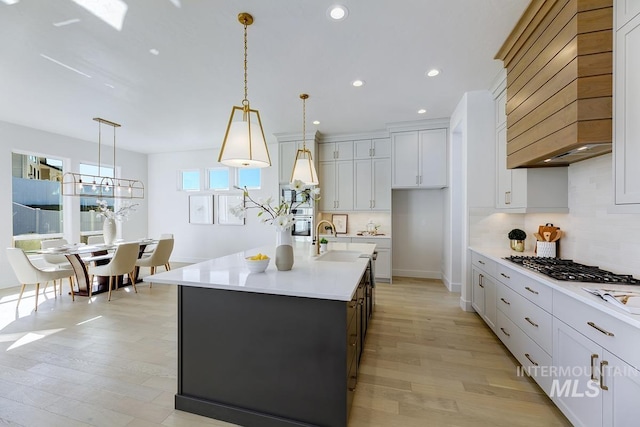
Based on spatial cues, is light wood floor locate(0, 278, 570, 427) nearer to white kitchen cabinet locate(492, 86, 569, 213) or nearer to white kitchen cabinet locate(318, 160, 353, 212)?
white kitchen cabinet locate(492, 86, 569, 213)

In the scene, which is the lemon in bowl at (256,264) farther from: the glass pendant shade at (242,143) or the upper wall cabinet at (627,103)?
the upper wall cabinet at (627,103)

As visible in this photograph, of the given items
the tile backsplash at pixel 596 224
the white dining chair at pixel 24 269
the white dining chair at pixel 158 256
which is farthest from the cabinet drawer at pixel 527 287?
the white dining chair at pixel 24 269

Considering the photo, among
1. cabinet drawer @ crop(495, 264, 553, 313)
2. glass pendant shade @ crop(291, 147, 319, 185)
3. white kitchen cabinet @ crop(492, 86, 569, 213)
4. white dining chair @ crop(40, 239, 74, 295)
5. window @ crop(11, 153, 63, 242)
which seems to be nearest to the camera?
cabinet drawer @ crop(495, 264, 553, 313)

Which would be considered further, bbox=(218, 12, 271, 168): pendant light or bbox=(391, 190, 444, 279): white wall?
bbox=(391, 190, 444, 279): white wall

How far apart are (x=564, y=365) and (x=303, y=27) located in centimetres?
311

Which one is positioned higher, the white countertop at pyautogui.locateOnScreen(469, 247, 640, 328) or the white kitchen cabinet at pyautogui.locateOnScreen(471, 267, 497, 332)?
the white countertop at pyautogui.locateOnScreen(469, 247, 640, 328)

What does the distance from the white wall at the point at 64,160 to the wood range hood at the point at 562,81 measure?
7.53 meters

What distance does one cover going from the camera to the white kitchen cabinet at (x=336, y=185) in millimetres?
5297

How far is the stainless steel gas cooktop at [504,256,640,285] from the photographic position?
1692 millimetres

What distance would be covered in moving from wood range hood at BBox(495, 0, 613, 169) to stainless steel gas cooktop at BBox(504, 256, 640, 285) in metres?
0.88

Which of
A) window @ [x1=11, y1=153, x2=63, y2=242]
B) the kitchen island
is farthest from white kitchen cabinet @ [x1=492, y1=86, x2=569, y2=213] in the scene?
window @ [x1=11, y1=153, x2=63, y2=242]

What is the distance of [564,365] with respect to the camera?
1.63 m

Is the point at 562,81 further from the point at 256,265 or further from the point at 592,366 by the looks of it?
the point at 256,265

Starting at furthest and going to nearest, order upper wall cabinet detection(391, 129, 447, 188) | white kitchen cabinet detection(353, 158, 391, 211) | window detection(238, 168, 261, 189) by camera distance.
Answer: window detection(238, 168, 261, 189) → white kitchen cabinet detection(353, 158, 391, 211) → upper wall cabinet detection(391, 129, 447, 188)
